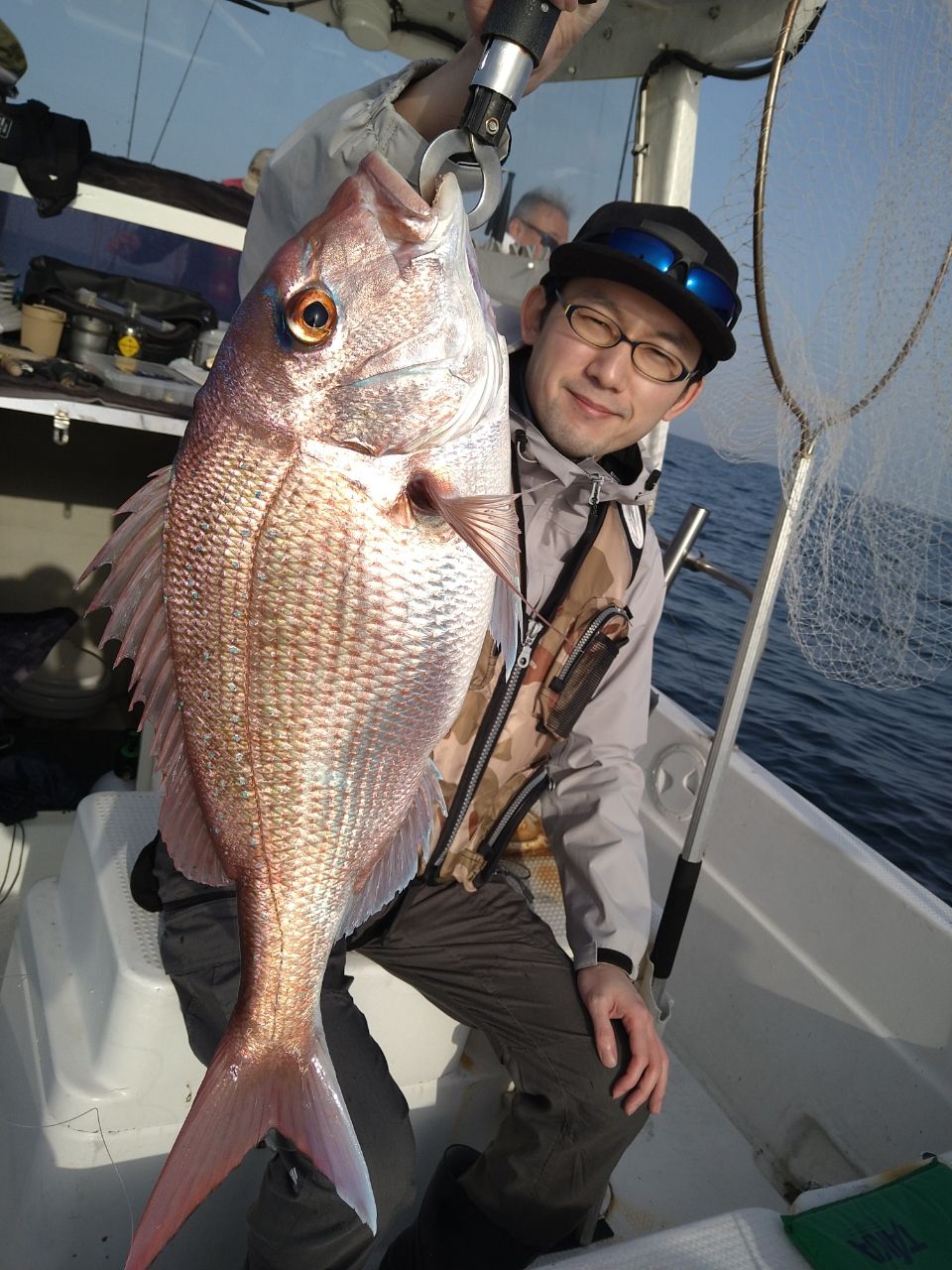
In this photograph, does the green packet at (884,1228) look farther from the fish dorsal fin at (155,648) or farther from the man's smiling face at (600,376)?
the man's smiling face at (600,376)

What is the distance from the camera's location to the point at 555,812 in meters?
2.46

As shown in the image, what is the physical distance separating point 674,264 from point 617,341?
228 millimetres

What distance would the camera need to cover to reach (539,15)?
3.84 feet

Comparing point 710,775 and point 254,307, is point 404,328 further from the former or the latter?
point 710,775

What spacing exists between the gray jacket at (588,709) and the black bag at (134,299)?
2.83m

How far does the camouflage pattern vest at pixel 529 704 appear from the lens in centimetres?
218

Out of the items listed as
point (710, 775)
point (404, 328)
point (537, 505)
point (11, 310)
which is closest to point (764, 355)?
point (537, 505)

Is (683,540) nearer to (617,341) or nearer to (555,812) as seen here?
(617,341)

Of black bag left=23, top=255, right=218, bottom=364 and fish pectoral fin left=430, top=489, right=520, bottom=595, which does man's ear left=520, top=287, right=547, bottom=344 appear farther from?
black bag left=23, top=255, right=218, bottom=364

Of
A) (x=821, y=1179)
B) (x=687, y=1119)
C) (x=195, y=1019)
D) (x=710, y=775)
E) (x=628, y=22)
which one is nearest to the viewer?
(x=195, y=1019)

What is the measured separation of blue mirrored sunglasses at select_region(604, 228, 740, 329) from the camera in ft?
6.94

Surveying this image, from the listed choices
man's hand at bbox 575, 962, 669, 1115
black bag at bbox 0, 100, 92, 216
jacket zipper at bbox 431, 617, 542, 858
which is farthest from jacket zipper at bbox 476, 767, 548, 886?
black bag at bbox 0, 100, 92, 216

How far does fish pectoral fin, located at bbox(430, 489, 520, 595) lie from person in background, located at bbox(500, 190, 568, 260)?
12.3 ft

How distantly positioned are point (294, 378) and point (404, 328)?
0.18 meters
